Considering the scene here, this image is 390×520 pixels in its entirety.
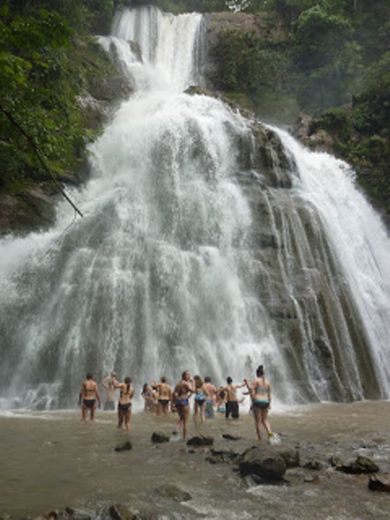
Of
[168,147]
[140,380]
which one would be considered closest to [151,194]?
[168,147]

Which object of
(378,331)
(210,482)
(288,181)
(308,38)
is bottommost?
(210,482)

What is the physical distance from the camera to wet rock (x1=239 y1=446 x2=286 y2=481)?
6873 mm

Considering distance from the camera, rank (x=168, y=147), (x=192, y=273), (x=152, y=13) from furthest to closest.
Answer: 1. (x=152, y=13)
2. (x=168, y=147)
3. (x=192, y=273)

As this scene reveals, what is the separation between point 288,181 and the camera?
2683 cm

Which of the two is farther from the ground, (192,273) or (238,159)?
(238,159)

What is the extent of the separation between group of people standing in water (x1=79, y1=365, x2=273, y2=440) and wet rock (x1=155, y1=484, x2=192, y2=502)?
364cm

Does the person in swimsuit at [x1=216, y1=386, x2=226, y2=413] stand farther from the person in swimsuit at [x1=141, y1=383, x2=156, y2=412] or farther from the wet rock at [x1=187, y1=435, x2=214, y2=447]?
the wet rock at [x1=187, y1=435, x2=214, y2=447]

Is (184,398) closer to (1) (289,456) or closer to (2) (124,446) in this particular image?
(2) (124,446)

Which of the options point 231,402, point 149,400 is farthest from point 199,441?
point 149,400

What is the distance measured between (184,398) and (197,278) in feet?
32.0

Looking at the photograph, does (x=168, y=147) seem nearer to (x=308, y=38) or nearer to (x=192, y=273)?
(x=192, y=273)

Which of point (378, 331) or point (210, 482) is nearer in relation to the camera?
point (210, 482)

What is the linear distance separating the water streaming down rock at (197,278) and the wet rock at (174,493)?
Result: 10045 millimetres

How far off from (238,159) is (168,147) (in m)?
3.92
